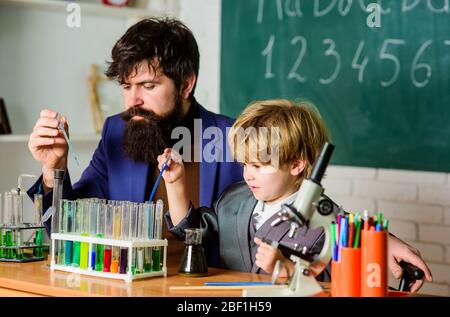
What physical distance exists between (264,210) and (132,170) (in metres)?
0.62

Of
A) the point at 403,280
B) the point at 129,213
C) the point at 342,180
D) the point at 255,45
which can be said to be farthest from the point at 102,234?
the point at 255,45

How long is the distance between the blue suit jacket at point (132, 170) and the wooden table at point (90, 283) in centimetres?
49

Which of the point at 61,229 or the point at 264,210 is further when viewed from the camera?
the point at 264,210

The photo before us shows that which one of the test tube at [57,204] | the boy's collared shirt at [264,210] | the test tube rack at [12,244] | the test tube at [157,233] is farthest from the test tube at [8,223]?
the boy's collared shirt at [264,210]

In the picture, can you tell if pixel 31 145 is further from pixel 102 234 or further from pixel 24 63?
pixel 24 63

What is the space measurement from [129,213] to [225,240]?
1.19ft

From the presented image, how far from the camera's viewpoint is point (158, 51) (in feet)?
8.75

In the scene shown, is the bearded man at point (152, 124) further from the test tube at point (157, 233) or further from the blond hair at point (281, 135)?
the test tube at point (157, 233)

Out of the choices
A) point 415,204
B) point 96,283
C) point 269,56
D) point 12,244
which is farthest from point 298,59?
point 96,283

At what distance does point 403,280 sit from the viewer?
1977 millimetres

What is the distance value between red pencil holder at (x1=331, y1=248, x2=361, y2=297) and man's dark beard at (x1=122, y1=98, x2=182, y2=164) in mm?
1104

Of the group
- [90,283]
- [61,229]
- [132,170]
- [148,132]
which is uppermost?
[148,132]

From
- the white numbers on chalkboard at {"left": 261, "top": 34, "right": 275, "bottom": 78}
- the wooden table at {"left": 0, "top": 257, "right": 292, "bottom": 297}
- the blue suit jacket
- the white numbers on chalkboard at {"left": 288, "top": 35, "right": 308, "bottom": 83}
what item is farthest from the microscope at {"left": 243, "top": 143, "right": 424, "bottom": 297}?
the white numbers on chalkboard at {"left": 261, "top": 34, "right": 275, "bottom": 78}

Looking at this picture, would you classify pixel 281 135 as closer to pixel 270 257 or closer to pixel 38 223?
pixel 270 257
